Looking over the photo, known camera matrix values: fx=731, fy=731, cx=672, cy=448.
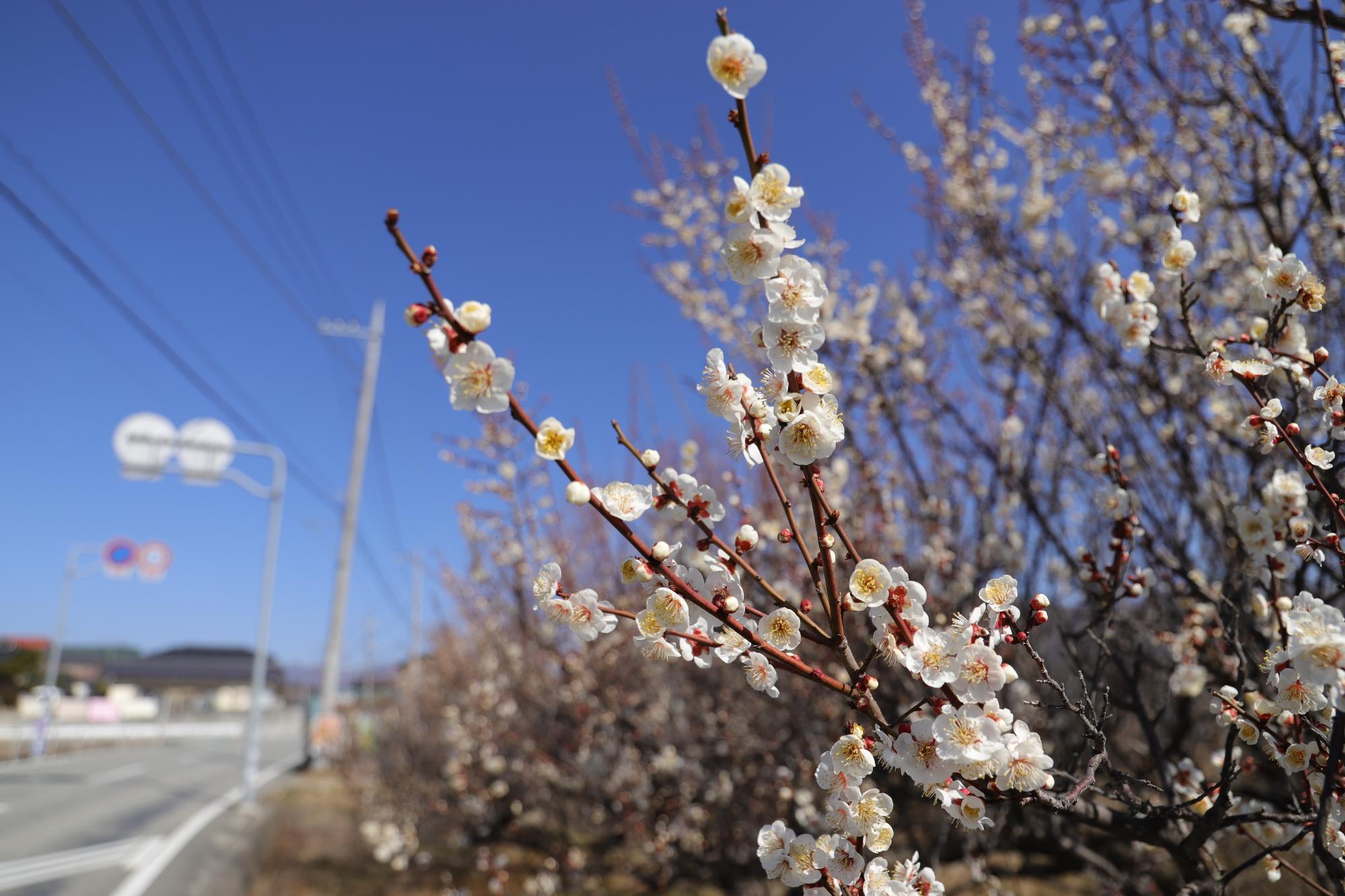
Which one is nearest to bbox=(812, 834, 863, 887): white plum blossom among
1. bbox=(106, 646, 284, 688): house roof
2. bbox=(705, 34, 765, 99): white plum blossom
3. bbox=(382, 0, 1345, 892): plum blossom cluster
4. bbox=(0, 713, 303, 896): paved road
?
bbox=(382, 0, 1345, 892): plum blossom cluster

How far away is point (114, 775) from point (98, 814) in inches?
223

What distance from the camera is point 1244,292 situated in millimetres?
3514

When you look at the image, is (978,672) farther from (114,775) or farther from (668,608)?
(114,775)

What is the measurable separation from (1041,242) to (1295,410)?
312 centimetres

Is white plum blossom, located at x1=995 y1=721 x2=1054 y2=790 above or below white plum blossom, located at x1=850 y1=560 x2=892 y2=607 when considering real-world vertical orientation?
below

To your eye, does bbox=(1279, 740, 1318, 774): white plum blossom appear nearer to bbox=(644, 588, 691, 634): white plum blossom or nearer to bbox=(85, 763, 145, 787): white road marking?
bbox=(644, 588, 691, 634): white plum blossom

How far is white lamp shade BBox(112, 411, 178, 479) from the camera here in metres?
10.3

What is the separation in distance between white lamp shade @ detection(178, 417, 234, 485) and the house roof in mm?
40502

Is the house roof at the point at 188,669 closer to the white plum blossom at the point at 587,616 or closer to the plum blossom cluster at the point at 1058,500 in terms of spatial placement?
the plum blossom cluster at the point at 1058,500

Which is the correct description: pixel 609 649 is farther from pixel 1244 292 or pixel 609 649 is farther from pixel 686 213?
pixel 1244 292

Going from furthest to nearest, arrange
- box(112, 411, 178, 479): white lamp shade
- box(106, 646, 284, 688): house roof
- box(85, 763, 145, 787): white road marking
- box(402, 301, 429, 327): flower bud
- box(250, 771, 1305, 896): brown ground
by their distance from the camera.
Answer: box(106, 646, 284, 688): house roof < box(85, 763, 145, 787): white road marking < box(112, 411, 178, 479): white lamp shade < box(250, 771, 1305, 896): brown ground < box(402, 301, 429, 327): flower bud

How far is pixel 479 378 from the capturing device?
1222 millimetres

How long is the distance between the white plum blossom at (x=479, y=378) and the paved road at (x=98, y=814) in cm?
865

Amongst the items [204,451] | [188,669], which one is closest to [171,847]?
[204,451]
